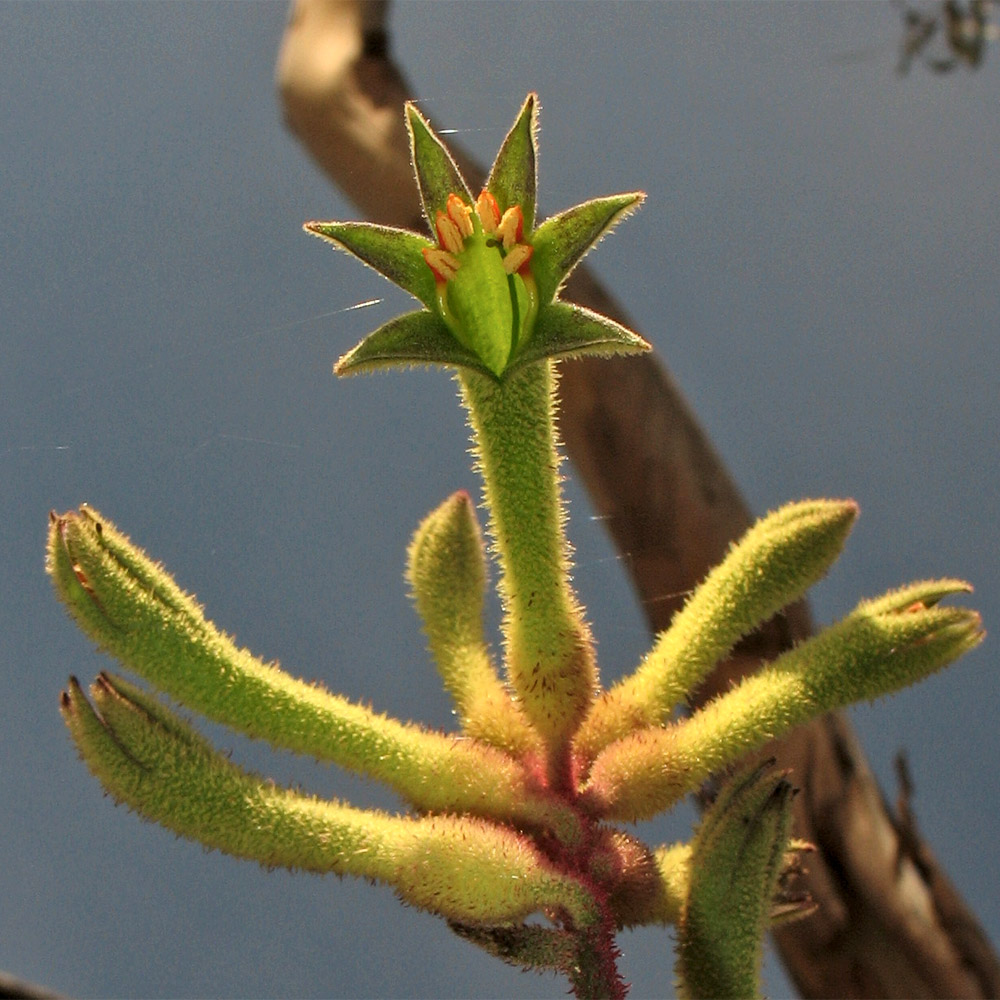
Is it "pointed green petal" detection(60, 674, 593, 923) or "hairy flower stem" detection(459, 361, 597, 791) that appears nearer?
"pointed green petal" detection(60, 674, 593, 923)

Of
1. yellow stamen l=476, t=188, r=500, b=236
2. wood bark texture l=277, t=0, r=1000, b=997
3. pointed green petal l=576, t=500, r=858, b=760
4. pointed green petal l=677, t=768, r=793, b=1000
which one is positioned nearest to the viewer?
pointed green petal l=677, t=768, r=793, b=1000

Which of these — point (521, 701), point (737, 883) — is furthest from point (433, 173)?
point (737, 883)

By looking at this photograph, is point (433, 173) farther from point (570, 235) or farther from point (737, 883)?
point (737, 883)

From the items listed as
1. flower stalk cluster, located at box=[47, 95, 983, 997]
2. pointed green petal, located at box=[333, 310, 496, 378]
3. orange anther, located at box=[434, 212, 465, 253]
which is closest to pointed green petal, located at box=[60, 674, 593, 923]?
flower stalk cluster, located at box=[47, 95, 983, 997]

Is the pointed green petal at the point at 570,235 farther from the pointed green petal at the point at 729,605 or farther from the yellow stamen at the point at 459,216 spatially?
the pointed green petal at the point at 729,605

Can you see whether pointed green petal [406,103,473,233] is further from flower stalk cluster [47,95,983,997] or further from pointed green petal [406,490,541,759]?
pointed green petal [406,490,541,759]

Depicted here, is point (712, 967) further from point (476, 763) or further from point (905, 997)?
point (905, 997)

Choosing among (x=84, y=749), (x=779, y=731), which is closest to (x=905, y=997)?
(x=779, y=731)

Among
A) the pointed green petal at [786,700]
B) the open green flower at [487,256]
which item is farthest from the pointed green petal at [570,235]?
the pointed green petal at [786,700]
